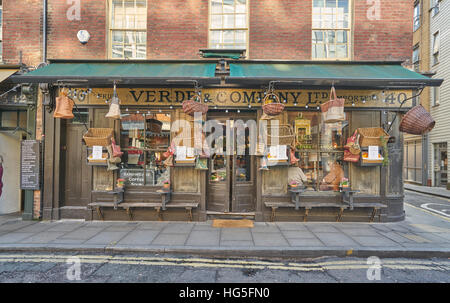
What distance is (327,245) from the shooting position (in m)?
5.19

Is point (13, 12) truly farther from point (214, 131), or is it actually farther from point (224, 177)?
point (224, 177)

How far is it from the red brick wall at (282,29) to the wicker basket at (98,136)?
5.35 m

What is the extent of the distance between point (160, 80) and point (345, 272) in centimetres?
619

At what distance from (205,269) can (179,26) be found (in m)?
7.20

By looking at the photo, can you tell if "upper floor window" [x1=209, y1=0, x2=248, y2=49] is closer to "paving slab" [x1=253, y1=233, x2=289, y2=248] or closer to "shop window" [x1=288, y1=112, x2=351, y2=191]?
"shop window" [x1=288, y1=112, x2=351, y2=191]

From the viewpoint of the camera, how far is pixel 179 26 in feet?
24.2

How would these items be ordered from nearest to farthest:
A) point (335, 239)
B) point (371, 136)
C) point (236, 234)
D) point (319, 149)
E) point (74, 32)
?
point (335, 239) → point (236, 234) → point (371, 136) → point (319, 149) → point (74, 32)

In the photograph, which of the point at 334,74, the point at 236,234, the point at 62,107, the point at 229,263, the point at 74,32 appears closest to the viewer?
the point at 229,263

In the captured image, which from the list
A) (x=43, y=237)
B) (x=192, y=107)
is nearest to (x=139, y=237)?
(x=43, y=237)

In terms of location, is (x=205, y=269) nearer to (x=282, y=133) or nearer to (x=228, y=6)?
(x=282, y=133)

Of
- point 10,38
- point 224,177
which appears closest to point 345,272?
point 224,177

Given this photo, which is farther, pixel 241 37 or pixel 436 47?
pixel 436 47
